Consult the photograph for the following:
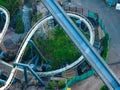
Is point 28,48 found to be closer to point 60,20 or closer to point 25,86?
point 25,86

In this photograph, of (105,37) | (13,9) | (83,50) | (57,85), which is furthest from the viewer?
(13,9)

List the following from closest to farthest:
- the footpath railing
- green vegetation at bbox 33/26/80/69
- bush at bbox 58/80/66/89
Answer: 1. bush at bbox 58/80/66/89
2. the footpath railing
3. green vegetation at bbox 33/26/80/69

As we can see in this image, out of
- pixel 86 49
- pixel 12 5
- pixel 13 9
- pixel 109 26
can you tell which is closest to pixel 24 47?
pixel 86 49

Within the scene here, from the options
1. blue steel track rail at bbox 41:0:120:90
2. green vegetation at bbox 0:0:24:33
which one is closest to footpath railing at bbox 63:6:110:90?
blue steel track rail at bbox 41:0:120:90

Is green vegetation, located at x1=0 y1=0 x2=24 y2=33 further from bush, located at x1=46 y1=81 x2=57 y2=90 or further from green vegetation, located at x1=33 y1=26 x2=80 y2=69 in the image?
bush, located at x1=46 y1=81 x2=57 y2=90

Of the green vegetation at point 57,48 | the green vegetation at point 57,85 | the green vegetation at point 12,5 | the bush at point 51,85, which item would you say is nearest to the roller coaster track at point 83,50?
the bush at point 51,85

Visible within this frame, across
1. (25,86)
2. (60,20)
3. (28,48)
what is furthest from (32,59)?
(60,20)

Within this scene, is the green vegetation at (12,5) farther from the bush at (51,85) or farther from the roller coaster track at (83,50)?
the bush at (51,85)

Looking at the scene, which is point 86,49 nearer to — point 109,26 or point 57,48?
point 57,48
